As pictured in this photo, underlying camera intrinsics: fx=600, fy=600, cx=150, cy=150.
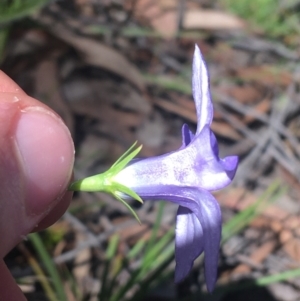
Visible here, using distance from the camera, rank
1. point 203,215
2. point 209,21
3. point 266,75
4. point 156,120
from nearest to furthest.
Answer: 1. point 203,215
2. point 156,120
3. point 266,75
4. point 209,21

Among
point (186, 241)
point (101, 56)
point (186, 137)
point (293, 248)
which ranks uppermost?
point (186, 137)

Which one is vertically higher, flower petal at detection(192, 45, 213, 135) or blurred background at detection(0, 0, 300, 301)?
flower petal at detection(192, 45, 213, 135)

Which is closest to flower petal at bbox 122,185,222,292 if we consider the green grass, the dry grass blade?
the dry grass blade

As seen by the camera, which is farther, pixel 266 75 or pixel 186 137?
pixel 266 75

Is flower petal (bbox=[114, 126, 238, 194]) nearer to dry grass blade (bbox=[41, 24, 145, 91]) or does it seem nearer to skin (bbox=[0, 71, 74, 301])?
skin (bbox=[0, 71, 74, 301])

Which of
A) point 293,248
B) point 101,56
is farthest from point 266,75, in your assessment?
point 293,248

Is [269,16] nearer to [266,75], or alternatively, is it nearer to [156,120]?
[266,75]

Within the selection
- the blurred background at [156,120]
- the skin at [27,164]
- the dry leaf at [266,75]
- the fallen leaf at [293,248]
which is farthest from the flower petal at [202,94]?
the dry leaf at [266,75]
